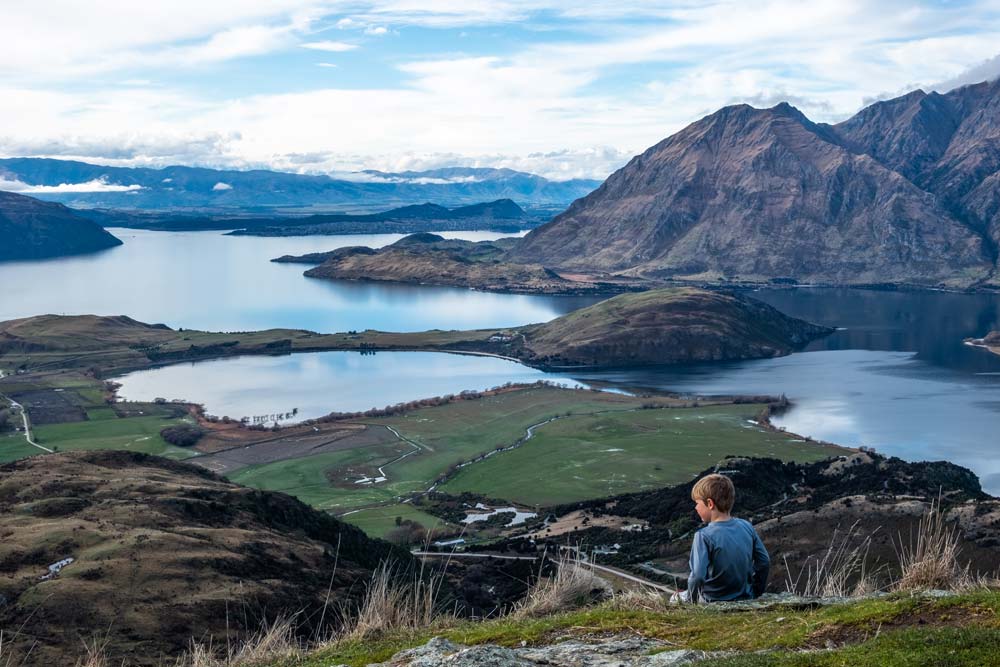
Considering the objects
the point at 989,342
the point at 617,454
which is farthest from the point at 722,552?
the point at 989,342

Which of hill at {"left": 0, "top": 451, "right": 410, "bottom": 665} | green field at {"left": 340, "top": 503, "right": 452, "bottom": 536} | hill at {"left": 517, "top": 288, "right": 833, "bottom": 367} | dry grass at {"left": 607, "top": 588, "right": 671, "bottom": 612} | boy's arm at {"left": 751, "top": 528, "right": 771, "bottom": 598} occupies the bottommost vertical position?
green field at {"left": 340, "top": 503, "right": 452, "bottom": 536}

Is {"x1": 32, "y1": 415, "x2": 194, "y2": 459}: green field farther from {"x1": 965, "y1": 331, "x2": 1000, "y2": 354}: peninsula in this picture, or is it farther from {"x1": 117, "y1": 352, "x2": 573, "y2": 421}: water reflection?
{"x1": 965, "y1": 331, "x2": 1000, "y2": 354}: peninsula

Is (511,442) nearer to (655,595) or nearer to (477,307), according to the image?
(655,595)

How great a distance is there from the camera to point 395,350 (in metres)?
130

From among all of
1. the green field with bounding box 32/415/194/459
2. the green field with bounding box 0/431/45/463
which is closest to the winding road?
the green field with bounding box 0/431/45/463

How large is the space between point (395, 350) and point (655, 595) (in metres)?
119

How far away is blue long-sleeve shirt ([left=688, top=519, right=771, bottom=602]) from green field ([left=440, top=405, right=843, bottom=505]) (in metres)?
50.4

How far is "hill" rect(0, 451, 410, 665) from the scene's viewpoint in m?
25.2

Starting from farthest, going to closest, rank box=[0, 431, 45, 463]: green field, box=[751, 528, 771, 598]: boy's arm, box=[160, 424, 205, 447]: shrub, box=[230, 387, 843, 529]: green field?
box=[160, 424, 205, 447]: shrub
box=[0, 431, 45, 463]: green field
box=[230, 387, 843, 529]: green field
box=[751, 528, 771, 598]: boy's arm

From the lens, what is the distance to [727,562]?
977 cm

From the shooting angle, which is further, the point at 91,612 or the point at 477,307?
the point at 477,307

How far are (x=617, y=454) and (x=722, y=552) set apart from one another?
61.6m

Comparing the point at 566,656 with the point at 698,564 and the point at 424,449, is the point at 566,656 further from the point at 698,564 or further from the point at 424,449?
the point at 424,449

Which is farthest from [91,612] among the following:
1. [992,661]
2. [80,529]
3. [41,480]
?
[992,661]
